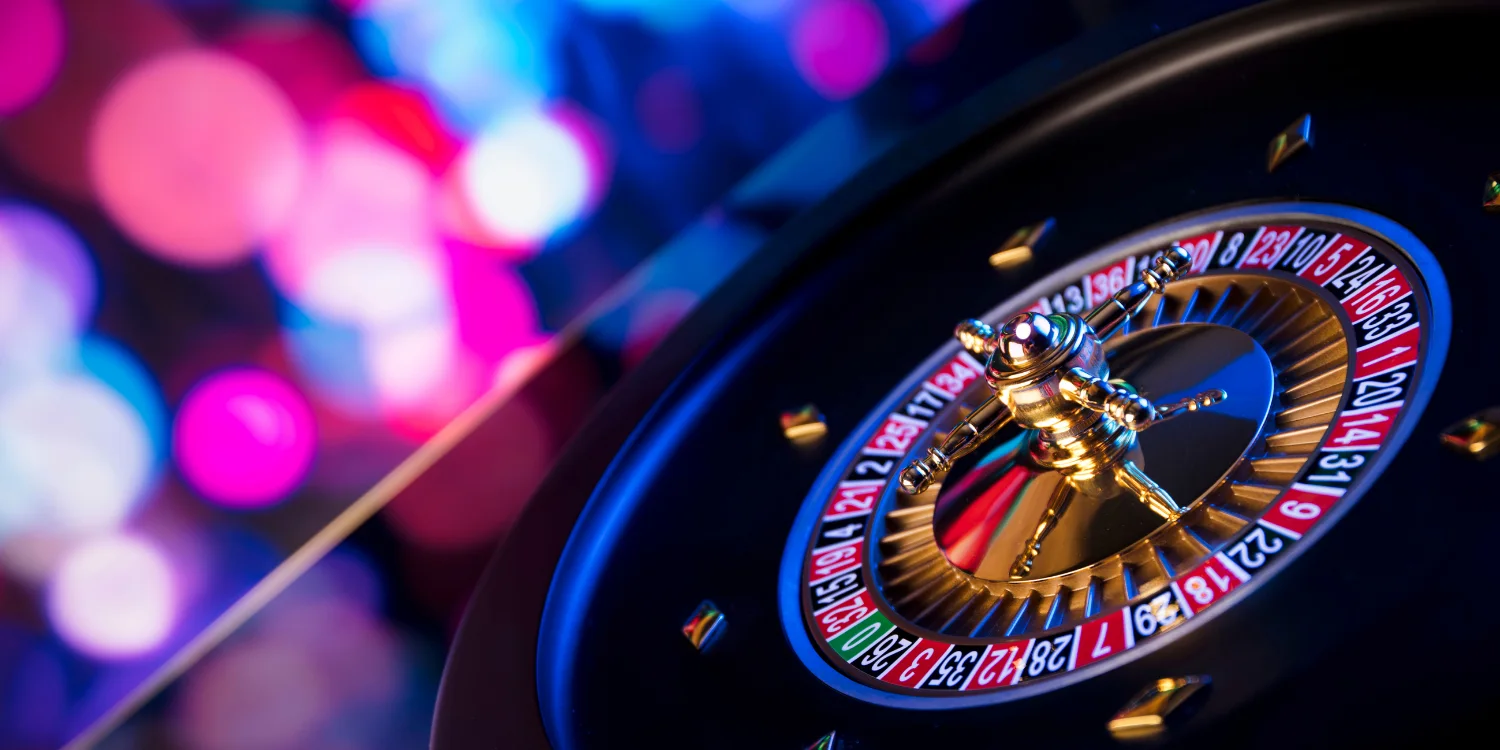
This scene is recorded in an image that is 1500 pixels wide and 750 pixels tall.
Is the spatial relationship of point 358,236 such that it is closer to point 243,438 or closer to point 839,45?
point 243,438

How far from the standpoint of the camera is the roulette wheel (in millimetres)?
1162

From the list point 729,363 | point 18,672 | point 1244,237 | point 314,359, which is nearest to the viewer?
point 1244,237

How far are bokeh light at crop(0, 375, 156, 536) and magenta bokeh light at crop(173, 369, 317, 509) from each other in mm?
105

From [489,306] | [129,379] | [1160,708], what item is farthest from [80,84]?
[1160,708]

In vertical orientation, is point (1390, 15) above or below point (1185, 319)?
above

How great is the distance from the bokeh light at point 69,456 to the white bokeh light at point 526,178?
109 centimetres

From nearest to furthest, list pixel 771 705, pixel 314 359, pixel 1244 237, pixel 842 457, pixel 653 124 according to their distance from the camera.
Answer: pixel 771 705 → pixel 1244 237 → pixel 842 457 → pixel 314 359 → pixel 653 124

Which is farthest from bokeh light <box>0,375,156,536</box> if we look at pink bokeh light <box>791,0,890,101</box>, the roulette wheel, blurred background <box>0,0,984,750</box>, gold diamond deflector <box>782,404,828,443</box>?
pink bokeh light <box>791,0,890,101</box>

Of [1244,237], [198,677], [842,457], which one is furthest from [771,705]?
[198,677]

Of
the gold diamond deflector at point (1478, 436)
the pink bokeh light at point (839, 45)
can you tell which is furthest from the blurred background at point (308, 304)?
the gold diamond deflector at point (1478, 436)

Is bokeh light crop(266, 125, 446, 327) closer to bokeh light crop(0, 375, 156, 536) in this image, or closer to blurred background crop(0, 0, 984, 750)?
blurred background crop(0, 0, 984, 750)

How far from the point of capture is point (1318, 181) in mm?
1641

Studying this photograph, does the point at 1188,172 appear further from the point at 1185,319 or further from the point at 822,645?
the point at 822,645

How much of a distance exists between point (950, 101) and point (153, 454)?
2.02 meters
